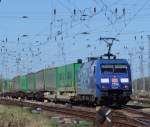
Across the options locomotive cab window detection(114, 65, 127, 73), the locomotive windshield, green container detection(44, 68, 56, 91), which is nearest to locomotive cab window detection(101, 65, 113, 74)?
the locomotive windshield

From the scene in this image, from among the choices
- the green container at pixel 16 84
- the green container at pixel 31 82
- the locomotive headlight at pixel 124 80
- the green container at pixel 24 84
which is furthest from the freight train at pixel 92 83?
the green container at pixel 16 84

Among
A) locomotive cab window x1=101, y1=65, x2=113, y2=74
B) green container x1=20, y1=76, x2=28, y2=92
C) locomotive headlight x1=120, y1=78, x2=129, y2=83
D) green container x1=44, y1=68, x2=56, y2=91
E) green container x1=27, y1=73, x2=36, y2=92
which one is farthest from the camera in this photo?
green container x1=20, y1=76, x2=28, y2=92

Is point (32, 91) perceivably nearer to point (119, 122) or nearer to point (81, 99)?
point (81, 99)

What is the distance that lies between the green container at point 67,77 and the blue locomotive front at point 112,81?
9.46 metres

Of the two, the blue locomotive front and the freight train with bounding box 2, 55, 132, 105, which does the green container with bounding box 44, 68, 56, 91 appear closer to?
the freight train with bounding box 2, 55, 132, 105

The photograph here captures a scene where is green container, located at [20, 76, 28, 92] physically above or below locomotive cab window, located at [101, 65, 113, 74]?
above

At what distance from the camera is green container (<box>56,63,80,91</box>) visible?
147 ft

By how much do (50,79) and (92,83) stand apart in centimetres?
2014

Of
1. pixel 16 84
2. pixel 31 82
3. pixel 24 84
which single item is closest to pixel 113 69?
pixel 31 82

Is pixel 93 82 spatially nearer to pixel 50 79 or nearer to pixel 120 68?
pixel 120 68

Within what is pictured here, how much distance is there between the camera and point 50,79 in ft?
182

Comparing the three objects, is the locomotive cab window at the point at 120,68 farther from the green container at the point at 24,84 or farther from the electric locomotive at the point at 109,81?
the green container at the point at 24,84

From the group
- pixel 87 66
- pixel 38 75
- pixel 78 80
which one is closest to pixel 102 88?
pixel 87 66

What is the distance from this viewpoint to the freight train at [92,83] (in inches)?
1351
